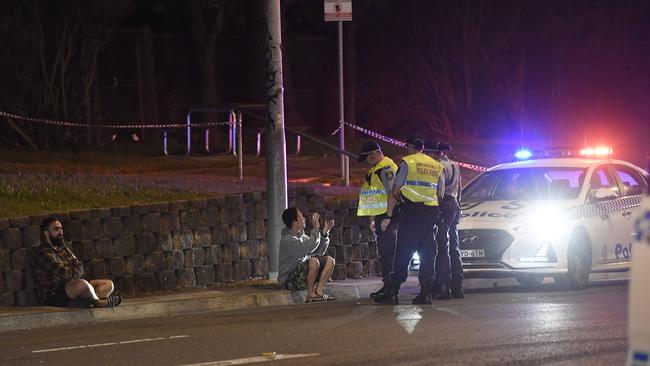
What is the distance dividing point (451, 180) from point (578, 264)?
1866 mm

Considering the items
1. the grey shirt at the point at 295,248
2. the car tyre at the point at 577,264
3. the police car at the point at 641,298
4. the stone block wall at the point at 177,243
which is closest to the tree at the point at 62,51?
the stone block wall at the point at 177,243

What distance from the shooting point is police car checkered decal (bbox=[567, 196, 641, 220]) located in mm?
15144

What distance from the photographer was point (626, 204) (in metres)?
16.0

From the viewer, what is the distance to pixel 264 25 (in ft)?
51.1

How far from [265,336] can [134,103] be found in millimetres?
17718

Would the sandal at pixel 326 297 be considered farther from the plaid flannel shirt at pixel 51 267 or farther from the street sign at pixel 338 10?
the street sign at pixel 338 10

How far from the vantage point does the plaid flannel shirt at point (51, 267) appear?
13.7 meters

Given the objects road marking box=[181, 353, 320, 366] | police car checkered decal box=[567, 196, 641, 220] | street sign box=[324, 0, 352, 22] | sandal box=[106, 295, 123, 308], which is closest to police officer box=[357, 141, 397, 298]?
police car checkered decal box=[567, 196, 641, 220]

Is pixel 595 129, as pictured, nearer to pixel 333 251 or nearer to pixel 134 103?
pixel 134 103

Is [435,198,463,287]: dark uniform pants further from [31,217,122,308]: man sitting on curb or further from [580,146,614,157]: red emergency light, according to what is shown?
[31,217,122,308]: man sitting on curb

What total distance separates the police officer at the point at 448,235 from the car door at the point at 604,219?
1.82 metres

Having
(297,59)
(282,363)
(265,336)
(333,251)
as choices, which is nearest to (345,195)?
(333,251)

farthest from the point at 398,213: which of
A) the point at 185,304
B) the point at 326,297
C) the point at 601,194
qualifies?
the point at 601,194

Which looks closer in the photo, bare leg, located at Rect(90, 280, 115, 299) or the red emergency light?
bare leg, located at Rect(90, 280, 115, 299)
